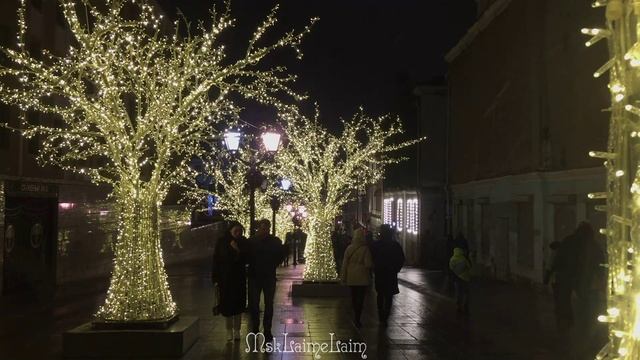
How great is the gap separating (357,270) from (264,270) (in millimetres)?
2706

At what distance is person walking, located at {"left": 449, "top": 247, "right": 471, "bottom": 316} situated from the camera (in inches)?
559

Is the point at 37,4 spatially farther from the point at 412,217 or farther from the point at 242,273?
the point at 412,217

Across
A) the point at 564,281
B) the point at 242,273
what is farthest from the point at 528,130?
the point at 242,273

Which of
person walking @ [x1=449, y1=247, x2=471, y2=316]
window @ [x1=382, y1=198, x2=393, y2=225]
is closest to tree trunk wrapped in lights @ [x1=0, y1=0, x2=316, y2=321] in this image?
person walking @ [x1=449, y1=247, x2=471, y2=316]

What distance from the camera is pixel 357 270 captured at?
1247 cm

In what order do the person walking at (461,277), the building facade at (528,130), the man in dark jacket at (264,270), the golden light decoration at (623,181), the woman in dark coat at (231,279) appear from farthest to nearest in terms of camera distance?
the building facade at (528,130)
the person walking at (461,277)
the man in dark jacket at (264,270)
the woman in dark coat at (231,279)
the golden light decoration at (623,181)

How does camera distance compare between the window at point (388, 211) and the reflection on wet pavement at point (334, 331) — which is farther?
the window at point (388, 211)

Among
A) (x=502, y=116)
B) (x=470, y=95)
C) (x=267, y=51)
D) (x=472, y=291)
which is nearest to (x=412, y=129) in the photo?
(x=470, y=95)

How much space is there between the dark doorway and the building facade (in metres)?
13.5

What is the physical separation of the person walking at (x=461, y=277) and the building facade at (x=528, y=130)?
150 inches

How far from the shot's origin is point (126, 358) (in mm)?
8656

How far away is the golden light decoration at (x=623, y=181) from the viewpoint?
2.98 m

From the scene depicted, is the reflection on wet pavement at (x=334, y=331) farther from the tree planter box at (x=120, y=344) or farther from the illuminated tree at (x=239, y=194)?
the illuminated tree at (x=239, y=194)

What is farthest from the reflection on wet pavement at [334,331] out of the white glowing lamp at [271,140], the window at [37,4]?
the window at [37,4]
